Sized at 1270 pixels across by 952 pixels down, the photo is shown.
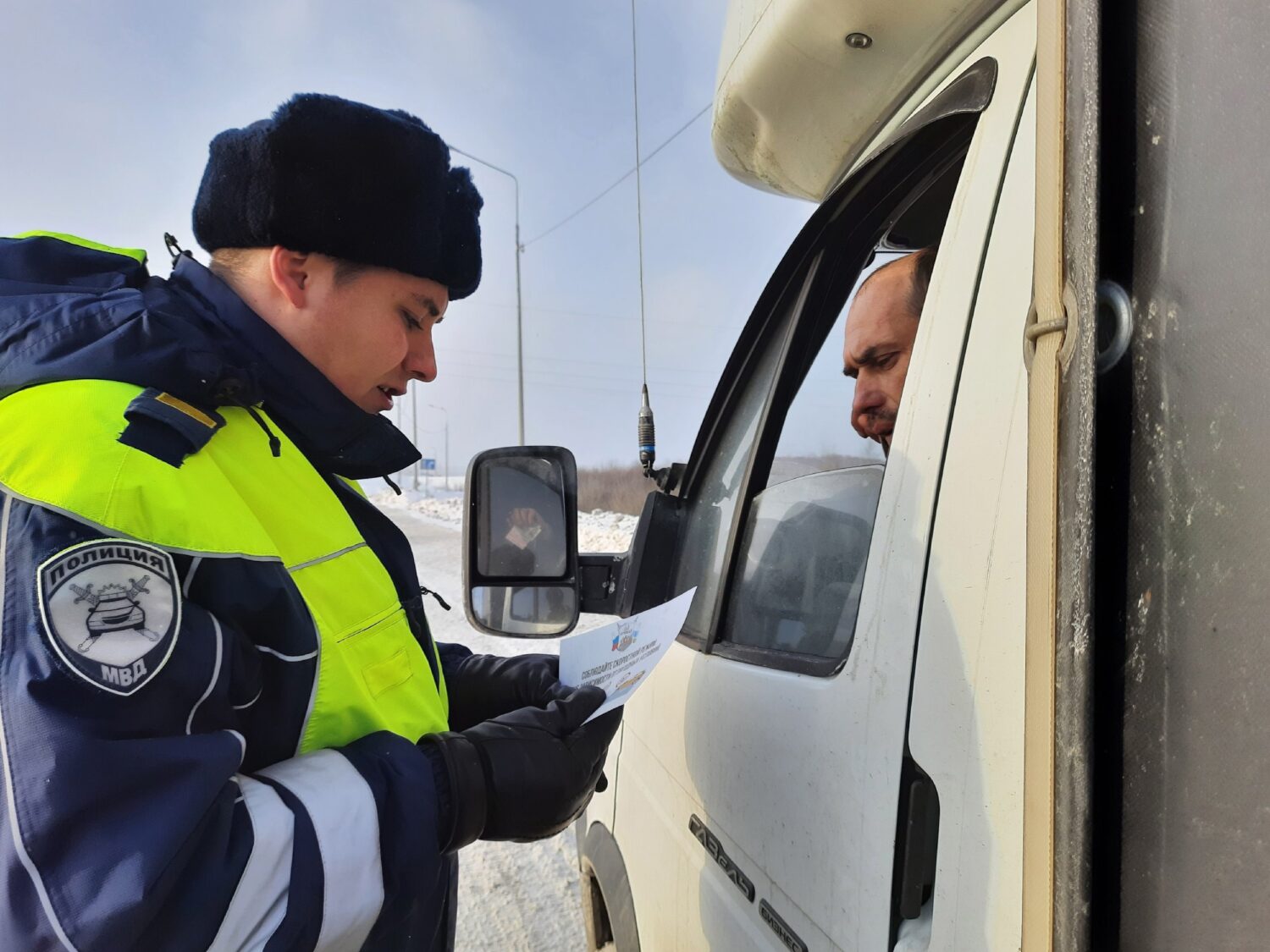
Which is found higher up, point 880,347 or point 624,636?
point 880,347

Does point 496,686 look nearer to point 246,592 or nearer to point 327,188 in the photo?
point 246,592

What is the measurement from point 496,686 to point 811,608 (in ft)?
2.94

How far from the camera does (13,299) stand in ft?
3.22

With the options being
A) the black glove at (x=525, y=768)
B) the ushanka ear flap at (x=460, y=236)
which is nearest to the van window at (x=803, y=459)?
the black glove at (x=525, y=768)

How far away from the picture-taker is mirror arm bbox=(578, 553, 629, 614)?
1947 mm

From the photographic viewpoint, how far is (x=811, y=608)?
1.27 m

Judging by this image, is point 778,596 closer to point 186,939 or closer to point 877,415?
point 877,415

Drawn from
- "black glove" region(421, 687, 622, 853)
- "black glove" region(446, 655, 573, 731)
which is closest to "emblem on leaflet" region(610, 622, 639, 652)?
"black glove" region(421, 687, 622, 853)

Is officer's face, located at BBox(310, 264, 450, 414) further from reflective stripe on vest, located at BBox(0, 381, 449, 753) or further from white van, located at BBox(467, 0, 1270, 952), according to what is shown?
white van, located at BBox(467, 0, 1270, 952)

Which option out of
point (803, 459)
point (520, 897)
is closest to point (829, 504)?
point (803, 459)

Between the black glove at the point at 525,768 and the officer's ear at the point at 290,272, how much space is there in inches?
29.1

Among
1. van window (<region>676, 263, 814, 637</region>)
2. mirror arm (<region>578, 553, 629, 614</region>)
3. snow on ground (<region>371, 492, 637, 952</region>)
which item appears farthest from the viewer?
snow on ground (<region>371, 492, 637, 952</region>)

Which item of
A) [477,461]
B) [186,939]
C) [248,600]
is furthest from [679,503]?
[186,939]

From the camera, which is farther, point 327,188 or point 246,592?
point 327,188
